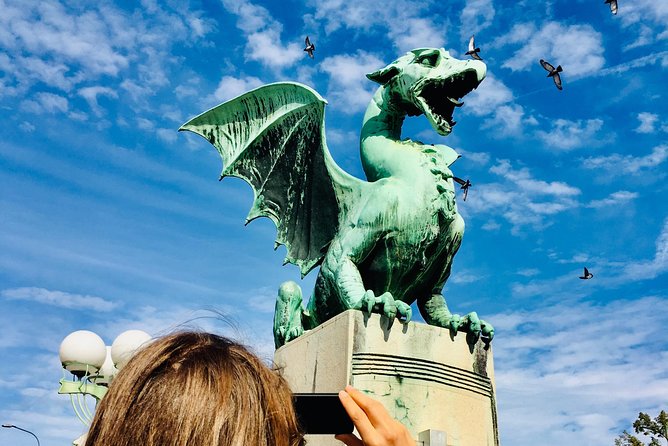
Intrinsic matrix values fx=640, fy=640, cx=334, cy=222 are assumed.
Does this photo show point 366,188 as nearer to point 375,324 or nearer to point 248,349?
point 375,324

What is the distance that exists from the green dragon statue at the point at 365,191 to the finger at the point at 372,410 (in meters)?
3.63

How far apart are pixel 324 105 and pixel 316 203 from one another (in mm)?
1022

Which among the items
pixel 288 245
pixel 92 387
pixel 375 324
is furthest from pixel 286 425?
pixel 92 387

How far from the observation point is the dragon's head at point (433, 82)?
581 cm

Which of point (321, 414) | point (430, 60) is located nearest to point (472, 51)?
→ point (430, 60)

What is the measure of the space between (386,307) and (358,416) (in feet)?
12.0

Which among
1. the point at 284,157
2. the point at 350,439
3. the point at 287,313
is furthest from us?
the point at 284,157

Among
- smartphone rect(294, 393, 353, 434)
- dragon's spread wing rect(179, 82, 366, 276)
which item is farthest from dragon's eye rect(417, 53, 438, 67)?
smartphone rect(294, 393, 353, 434)

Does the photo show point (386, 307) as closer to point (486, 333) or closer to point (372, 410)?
point (486, 333)

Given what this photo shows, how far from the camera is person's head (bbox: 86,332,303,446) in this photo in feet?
3.52

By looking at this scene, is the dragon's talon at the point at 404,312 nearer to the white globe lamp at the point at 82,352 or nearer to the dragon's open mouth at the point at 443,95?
the dragon's open mouth at the point at 443,95

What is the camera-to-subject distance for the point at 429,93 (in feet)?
19.4

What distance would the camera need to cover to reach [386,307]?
15.6 ft

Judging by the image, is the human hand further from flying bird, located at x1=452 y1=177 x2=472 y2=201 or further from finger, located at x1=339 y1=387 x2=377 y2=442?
flying bird, located at x1=452 y1=177 x2=472 y2=201
